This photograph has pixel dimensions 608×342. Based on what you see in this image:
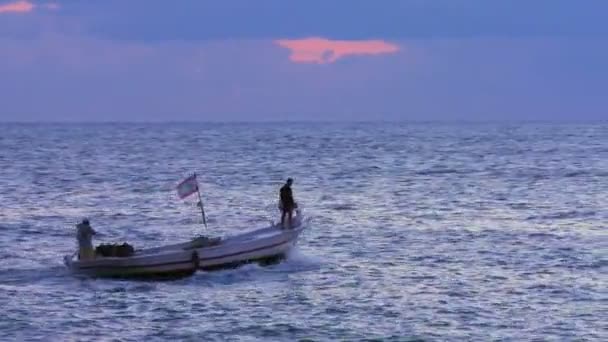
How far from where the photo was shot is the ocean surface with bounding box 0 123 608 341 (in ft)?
95.8

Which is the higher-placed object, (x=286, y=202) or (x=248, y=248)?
(x=286, y=202)

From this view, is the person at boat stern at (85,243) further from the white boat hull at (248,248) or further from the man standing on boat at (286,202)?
the man standing on boat at (286,202)

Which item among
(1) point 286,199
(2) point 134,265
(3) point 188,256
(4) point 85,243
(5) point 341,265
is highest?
(1) point 286,199

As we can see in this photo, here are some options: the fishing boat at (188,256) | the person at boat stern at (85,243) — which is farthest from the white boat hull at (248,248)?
the person at boat stern at (85,243)

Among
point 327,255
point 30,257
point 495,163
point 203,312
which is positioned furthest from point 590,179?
point 203,312

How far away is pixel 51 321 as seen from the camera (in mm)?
29688

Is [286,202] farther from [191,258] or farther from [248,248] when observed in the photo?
[191,258]

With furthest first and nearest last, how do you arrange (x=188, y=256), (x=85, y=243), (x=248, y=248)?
(x=248, y=248)
(x=188, y=256)
(x=85, y=243)

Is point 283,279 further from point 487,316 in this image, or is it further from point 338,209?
point 338,209

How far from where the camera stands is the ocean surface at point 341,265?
1150 inches

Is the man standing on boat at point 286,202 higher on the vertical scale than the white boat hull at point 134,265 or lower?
higher

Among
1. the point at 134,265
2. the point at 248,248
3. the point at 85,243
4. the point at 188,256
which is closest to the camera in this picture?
the point at 134,265

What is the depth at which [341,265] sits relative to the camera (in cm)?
3894

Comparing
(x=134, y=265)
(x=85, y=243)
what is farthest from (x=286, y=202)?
(x=85, y=243)
